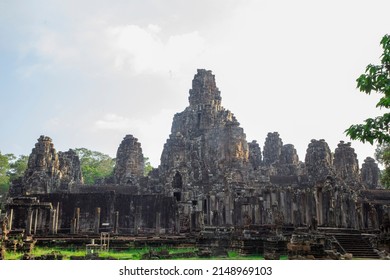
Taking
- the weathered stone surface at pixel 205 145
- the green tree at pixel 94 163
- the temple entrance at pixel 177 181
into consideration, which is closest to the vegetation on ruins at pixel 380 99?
the weathered stone surface at pixel 205 145

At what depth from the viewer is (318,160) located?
44.1m

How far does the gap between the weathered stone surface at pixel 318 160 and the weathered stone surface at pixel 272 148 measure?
306 inches

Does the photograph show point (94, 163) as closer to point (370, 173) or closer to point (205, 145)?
point (205, 145)

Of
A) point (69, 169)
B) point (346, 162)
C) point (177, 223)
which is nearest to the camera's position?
point (177, 223)

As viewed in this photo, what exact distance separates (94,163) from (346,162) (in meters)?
38.1

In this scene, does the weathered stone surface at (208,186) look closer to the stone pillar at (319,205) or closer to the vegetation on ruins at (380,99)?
the stone pillar at (319,205)

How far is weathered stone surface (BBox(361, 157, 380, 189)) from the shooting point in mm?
49219

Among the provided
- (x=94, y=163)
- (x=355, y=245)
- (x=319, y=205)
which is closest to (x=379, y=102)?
(x=355, y=245)

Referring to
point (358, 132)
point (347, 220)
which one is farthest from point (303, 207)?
point (358, 132)

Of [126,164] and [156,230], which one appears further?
[126,164]

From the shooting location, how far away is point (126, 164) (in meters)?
46.2
